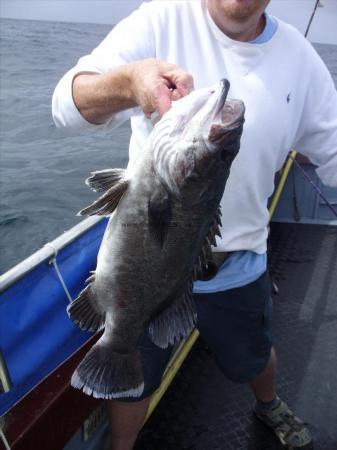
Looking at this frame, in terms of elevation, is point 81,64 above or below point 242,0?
below

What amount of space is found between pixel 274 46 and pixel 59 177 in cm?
869

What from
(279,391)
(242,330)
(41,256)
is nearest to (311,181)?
(279,391)

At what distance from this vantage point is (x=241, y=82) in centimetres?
221

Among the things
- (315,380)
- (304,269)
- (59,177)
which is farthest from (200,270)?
(59,177)

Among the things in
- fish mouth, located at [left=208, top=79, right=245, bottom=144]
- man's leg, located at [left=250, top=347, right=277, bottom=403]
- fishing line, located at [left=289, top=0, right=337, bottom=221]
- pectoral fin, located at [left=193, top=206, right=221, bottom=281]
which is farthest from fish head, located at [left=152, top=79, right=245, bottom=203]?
fishing line, located at [left=289, top=0, right=337, bottom=221]

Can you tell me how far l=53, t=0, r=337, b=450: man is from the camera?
6.43 feet

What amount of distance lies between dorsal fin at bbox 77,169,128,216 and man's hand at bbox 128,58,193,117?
29 cm

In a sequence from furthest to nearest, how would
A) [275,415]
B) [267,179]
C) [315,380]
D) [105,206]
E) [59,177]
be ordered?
[59,177] < [315,380] < [275,415] < [267,179] < [105,206]

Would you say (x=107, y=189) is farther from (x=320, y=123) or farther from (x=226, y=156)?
(x=320, y=123)

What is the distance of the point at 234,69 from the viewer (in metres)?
2.21

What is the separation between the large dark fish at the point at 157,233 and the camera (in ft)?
5.33

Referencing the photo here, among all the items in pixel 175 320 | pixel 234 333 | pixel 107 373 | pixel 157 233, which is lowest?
pixel 234 333

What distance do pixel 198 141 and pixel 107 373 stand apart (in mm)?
1050

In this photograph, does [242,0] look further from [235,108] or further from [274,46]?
[235,108]
